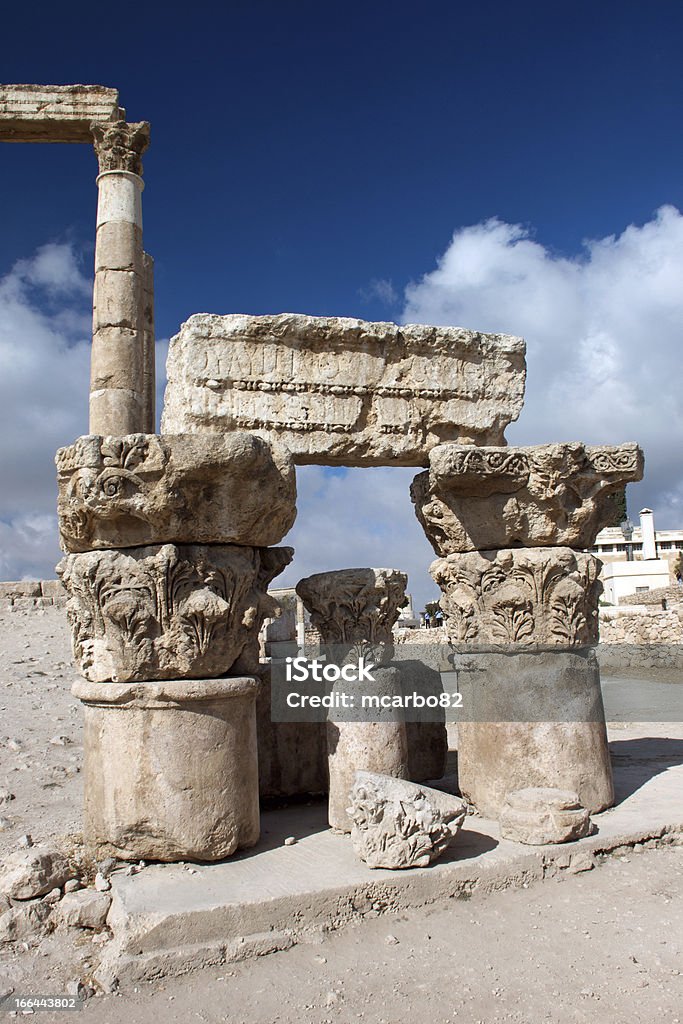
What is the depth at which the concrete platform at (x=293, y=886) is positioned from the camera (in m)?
3.40

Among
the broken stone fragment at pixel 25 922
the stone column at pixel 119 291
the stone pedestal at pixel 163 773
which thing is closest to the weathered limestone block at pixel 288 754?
the stone pedestal at pixel 163 773

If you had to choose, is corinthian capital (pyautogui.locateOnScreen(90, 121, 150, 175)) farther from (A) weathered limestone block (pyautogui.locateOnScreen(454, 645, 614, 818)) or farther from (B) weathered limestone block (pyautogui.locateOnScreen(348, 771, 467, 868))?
(B) weathered limestone block (pyautogui.locateOnScreen(348, 771, 467, 868))

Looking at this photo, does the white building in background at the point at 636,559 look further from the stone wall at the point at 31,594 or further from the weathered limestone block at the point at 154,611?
the stone wall at the point at 31,594

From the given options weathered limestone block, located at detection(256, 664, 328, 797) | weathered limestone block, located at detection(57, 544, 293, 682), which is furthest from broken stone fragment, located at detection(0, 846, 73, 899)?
weathered limestone block, located at detection(256, 664, 328, 797)

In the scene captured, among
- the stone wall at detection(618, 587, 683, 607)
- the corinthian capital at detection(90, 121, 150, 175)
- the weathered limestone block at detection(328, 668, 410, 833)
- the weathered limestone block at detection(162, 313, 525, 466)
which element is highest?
the corinthian capital at detection(90, 121, 150, 175)

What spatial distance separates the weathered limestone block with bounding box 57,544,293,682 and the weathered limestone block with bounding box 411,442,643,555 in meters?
1.79

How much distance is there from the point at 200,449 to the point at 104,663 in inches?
53.3

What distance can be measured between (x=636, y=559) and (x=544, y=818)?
4478 centimetres

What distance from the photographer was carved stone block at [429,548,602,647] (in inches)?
205

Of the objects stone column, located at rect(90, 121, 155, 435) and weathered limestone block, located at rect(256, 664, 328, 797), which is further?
stone column, located at rect(90, 121, 155, 435)

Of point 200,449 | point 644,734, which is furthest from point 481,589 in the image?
point 644,734

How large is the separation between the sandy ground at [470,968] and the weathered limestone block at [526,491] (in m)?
2.15

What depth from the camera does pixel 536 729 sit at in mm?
Result: 5141

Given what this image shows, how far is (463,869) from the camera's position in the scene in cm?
409
